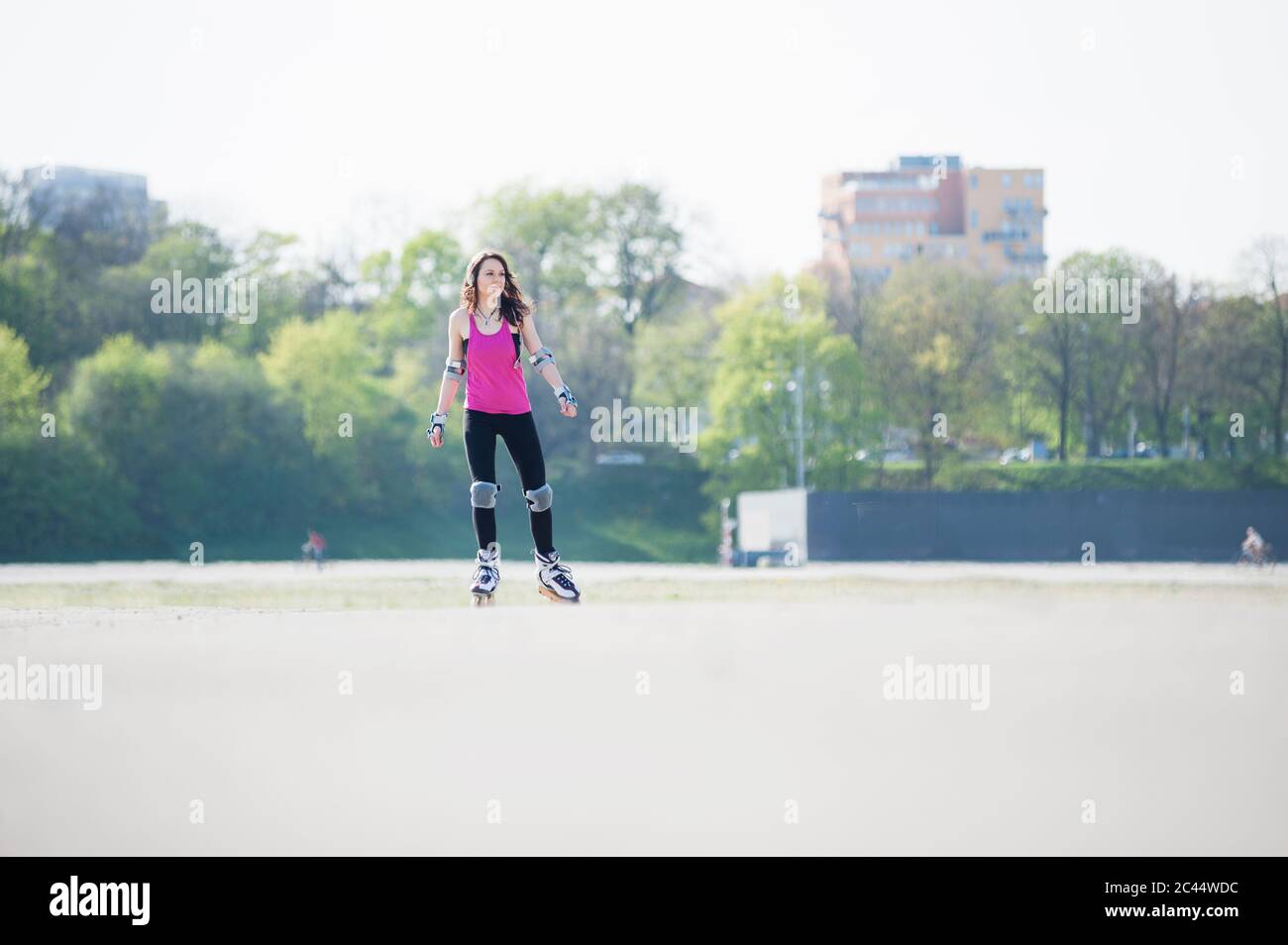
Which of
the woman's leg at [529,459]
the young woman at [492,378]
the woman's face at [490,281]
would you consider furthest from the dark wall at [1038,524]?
the woman's face at [490,281]

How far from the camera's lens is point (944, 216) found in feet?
571

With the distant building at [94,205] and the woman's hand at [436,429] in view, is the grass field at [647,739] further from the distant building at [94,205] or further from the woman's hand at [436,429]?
the distant building at [94,205]

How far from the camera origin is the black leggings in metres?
9.98

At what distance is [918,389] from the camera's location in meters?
82.4

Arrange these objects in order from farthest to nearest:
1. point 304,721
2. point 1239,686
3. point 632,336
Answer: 1. point 632,336
2. point 1239,686
3. point 304,721

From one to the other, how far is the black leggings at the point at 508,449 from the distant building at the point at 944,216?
163 meters

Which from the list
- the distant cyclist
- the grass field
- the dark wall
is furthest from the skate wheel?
the dark wall

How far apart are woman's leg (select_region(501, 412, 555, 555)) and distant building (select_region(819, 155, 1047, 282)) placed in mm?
163416

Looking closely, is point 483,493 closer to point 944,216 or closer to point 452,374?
point 452,374

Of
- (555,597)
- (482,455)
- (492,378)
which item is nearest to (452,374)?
(492,378)

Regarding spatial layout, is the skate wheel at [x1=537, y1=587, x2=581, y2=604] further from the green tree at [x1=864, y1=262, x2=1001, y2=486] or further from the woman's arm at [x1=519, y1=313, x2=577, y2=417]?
the green tree at [x1=864, y1=262, x2=1001, y2=486]

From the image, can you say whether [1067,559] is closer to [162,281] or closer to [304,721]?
[162,281]
